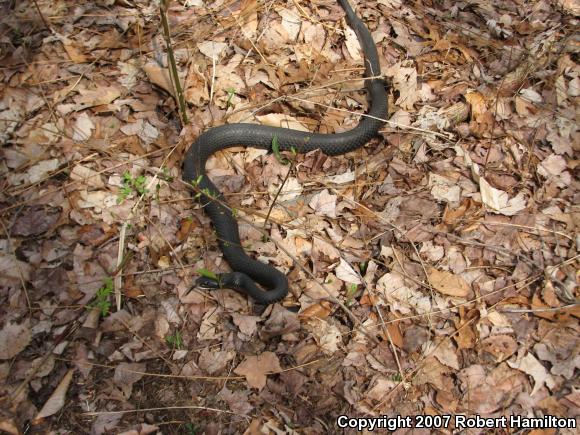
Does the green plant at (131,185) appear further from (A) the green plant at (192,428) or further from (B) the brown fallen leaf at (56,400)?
(A) the green plant at (192,428)

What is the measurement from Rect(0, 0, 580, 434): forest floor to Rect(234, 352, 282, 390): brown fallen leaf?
1 cm

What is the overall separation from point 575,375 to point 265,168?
3.33m

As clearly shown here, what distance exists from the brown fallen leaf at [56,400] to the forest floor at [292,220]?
1cm

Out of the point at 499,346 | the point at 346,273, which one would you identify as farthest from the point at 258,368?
the point at 499,346

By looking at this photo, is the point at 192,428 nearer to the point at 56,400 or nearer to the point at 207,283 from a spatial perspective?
the point at 56,400

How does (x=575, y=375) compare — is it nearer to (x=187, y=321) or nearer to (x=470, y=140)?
(x=470, y=140)

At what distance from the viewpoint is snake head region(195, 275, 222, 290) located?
402 centimetres

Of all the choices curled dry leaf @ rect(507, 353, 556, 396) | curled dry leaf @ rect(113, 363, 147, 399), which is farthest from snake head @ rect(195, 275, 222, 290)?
curled dry leaf @ rect(507, 353, 556, 396)

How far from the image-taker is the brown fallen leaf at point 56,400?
134 inches

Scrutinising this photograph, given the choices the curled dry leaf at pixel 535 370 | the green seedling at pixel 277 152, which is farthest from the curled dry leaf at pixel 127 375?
the curled dry leaf at pixel 535 370

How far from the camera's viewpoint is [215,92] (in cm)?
531

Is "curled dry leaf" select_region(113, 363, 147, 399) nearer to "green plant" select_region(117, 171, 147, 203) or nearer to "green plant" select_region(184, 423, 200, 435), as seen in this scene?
"green plant" select_region(184, 423, 200, 435)

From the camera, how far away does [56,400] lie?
3479mm

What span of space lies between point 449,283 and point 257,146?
2475 mm
